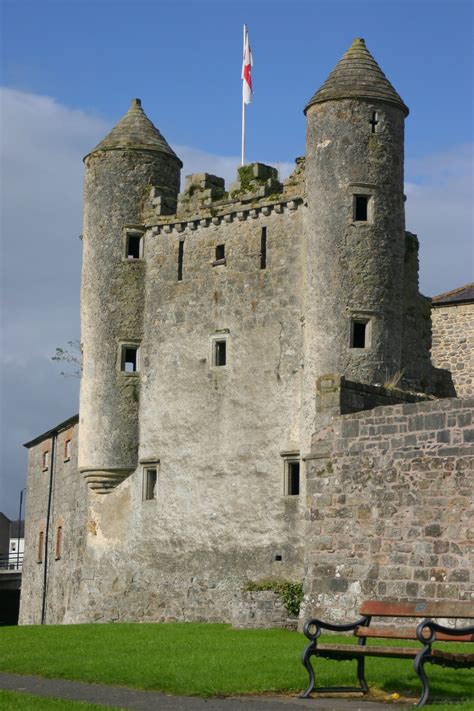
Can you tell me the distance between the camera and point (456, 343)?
44469 mm

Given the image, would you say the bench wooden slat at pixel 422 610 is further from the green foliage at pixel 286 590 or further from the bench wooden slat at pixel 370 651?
the green foliage at pixel 286 590

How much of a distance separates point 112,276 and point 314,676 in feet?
66.5

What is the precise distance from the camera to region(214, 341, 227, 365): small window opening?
31844 millimetres

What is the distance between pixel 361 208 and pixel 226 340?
469cm

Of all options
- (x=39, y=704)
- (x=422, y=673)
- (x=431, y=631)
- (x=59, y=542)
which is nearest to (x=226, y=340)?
(x=59, y=542)

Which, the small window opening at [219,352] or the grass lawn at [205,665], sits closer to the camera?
the grass lawn at [205,665]

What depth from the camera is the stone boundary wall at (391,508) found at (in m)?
20.6

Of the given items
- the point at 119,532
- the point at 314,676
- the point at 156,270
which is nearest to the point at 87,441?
the point at 119,532

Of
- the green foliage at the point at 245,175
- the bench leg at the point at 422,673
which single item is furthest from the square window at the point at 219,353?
the bench leg at the point at 422,673

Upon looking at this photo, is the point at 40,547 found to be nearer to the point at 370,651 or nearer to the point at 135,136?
the point at 135,136

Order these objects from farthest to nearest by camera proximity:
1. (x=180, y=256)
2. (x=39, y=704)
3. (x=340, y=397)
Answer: (x=180, y=256) < (x=340, y=397) < (x=39, y=704)

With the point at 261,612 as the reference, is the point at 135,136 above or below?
above

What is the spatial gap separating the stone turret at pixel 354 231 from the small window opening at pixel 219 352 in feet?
9.31

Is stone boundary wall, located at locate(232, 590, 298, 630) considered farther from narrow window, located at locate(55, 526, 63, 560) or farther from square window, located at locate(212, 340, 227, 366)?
narrow window, located at locate(55, 526, 63, 560)
